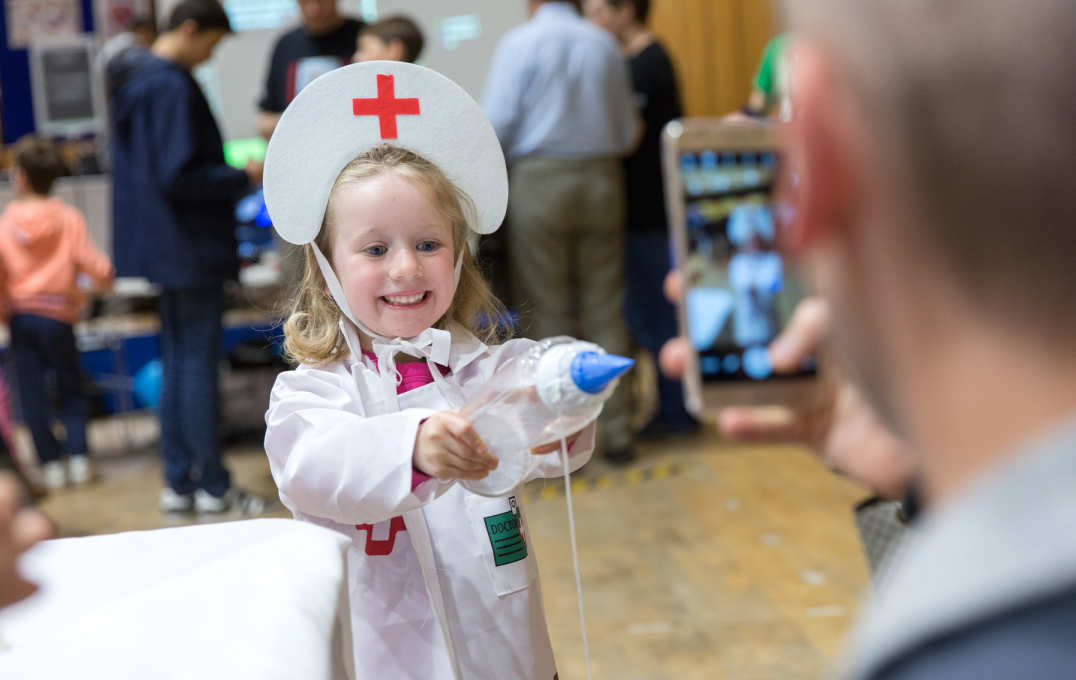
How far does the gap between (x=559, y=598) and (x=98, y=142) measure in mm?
4688

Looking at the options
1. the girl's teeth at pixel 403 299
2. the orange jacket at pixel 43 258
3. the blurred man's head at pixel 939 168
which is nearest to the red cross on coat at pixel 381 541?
the girl's teeth at pixel 403 299

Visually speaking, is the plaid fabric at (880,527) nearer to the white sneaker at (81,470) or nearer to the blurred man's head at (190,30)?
the blurred man's head at (190,30)

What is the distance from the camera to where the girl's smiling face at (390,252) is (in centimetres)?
119

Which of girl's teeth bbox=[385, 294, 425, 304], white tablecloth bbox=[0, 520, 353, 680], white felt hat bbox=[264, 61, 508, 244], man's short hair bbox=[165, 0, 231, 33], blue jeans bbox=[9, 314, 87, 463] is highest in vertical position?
man's short hair bbox=[165, 0, 231, 33]

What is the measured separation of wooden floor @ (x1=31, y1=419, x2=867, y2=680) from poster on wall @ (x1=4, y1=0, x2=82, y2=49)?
316cm

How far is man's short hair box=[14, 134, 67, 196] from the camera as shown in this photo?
4145 millimetres

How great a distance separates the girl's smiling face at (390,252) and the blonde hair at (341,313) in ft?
0.04

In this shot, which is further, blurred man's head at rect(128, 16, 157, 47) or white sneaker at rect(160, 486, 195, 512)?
blurred man's head at rect(128, 16, 157, 47)

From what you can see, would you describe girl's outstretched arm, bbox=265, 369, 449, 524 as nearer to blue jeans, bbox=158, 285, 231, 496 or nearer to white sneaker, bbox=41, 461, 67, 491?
blue jeans, bbox=158, 285, 231, 496

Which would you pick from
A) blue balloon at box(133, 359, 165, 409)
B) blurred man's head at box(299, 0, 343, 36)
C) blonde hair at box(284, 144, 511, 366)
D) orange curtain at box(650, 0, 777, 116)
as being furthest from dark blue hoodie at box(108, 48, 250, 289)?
orange curtain at box(650, 0, 777, 116)

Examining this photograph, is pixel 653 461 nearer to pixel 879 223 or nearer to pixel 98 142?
pixel 879 223

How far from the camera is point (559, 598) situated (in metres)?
2.71

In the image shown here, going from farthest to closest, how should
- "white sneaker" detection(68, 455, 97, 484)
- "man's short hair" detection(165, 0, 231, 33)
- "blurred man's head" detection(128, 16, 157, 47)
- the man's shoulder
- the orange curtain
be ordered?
the orange curtain
"blurred man's head" detection(128, 16, 157, 47)
"white sneaker" detection(68, 455, 97, 484)
"man's short hair" detection(165, 0, 231, 33)
the man's shoulder

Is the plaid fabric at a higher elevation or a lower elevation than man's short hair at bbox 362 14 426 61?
lower
